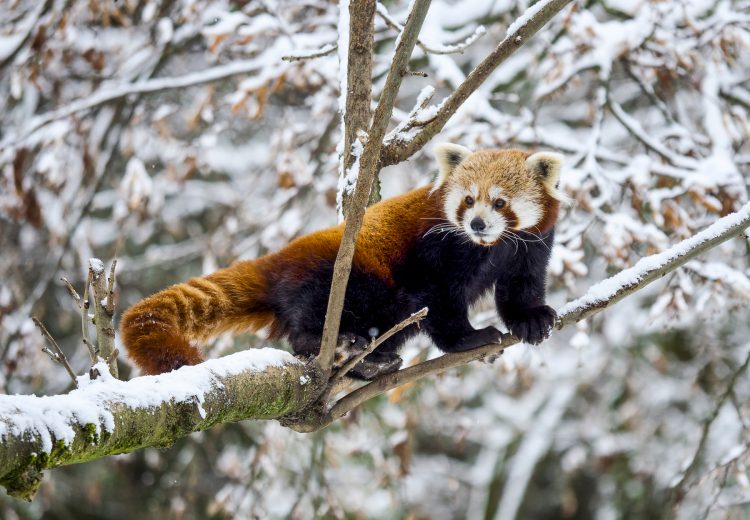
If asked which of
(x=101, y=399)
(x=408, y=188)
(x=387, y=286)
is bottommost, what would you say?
(x=408, y=188)

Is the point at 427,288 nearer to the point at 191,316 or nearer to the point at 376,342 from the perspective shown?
the point at 191,316

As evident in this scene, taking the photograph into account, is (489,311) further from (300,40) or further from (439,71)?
(300,40)

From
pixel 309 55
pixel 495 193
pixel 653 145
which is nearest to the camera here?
pixel 309 55

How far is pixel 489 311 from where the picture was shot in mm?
4949

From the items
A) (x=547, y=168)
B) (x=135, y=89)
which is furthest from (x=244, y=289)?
(x=135, y=89)

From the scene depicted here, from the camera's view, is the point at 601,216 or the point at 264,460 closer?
the point at 601,216

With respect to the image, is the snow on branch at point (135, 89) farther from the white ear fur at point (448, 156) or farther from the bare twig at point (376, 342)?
the bare twig at point (376, 342)

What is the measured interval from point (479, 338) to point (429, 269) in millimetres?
448

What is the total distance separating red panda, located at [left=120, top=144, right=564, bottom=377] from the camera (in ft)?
10.7

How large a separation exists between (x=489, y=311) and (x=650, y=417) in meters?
3.86

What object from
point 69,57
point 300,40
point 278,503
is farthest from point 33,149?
point 278,503

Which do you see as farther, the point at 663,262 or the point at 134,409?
the point at 663,262

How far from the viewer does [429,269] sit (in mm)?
3660

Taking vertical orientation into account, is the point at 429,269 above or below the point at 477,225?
below
